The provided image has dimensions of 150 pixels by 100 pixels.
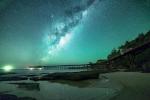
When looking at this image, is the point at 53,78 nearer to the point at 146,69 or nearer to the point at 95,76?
the point at 95,76

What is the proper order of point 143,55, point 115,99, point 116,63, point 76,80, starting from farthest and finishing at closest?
point 116,63, point 143,55, point 76,80, point 115,99

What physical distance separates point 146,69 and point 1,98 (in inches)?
1075

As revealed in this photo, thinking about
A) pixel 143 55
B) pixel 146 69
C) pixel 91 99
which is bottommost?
pixel 91 99

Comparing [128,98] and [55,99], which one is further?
[55,99]

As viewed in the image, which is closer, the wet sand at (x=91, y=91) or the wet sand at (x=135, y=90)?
the wet sand at (x=135, y=90)

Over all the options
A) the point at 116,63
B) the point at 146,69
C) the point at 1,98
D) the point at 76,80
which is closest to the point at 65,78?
the point at 76,80

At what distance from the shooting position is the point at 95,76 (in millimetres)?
28281

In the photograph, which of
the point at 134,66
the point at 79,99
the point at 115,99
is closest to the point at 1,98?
the point at 79,99

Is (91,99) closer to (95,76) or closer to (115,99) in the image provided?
(115,99)

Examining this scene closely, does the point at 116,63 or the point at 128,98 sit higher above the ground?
the point at 116,63

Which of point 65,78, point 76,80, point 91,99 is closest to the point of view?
point 91,99

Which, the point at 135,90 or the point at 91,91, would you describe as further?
the point at 91,91

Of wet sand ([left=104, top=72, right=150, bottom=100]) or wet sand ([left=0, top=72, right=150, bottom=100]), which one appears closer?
wet sand ([left=104, top=72, right=150, bottom=100])

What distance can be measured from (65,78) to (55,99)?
1535cm
